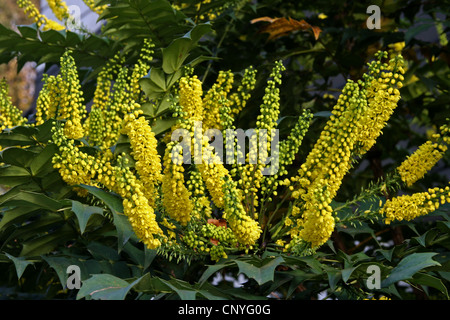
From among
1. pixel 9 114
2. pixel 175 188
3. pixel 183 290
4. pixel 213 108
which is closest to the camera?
pixel 183 290

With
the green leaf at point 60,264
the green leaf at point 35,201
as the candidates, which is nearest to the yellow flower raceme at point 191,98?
the green leaf at point 35,201

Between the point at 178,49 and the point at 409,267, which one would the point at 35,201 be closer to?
the point at 178,49

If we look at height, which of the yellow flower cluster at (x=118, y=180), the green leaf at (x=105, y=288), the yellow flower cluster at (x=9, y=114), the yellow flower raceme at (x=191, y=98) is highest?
the yellow flower raceme at (x=191, y=98)

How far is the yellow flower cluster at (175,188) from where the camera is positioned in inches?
60.2

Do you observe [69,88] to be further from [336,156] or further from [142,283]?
[336,156]

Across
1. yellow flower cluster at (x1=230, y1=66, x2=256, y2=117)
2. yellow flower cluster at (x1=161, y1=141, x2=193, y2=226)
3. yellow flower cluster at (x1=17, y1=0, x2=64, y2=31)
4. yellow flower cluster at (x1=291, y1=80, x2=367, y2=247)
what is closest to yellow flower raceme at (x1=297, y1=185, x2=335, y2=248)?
yellow flower cluster at (x1=291, y1=80, x2=367, y2=247)

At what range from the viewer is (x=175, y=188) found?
156 centimetres

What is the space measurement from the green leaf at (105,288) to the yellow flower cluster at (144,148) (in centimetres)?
31

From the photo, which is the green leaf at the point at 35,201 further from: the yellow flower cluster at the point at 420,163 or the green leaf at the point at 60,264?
the yellow flower cluster at the point at 420,163

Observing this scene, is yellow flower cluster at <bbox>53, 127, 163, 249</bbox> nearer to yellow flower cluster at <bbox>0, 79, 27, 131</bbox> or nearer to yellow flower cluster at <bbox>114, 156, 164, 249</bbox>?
yellow flower cluster at <bbox>114, 156, 164, 249</bbox>

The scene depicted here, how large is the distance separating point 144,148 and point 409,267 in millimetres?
810

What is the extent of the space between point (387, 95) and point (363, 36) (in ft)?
3.67

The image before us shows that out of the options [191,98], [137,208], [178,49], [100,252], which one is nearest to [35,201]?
[100,252]

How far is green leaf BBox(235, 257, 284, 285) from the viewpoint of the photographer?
1.45m
